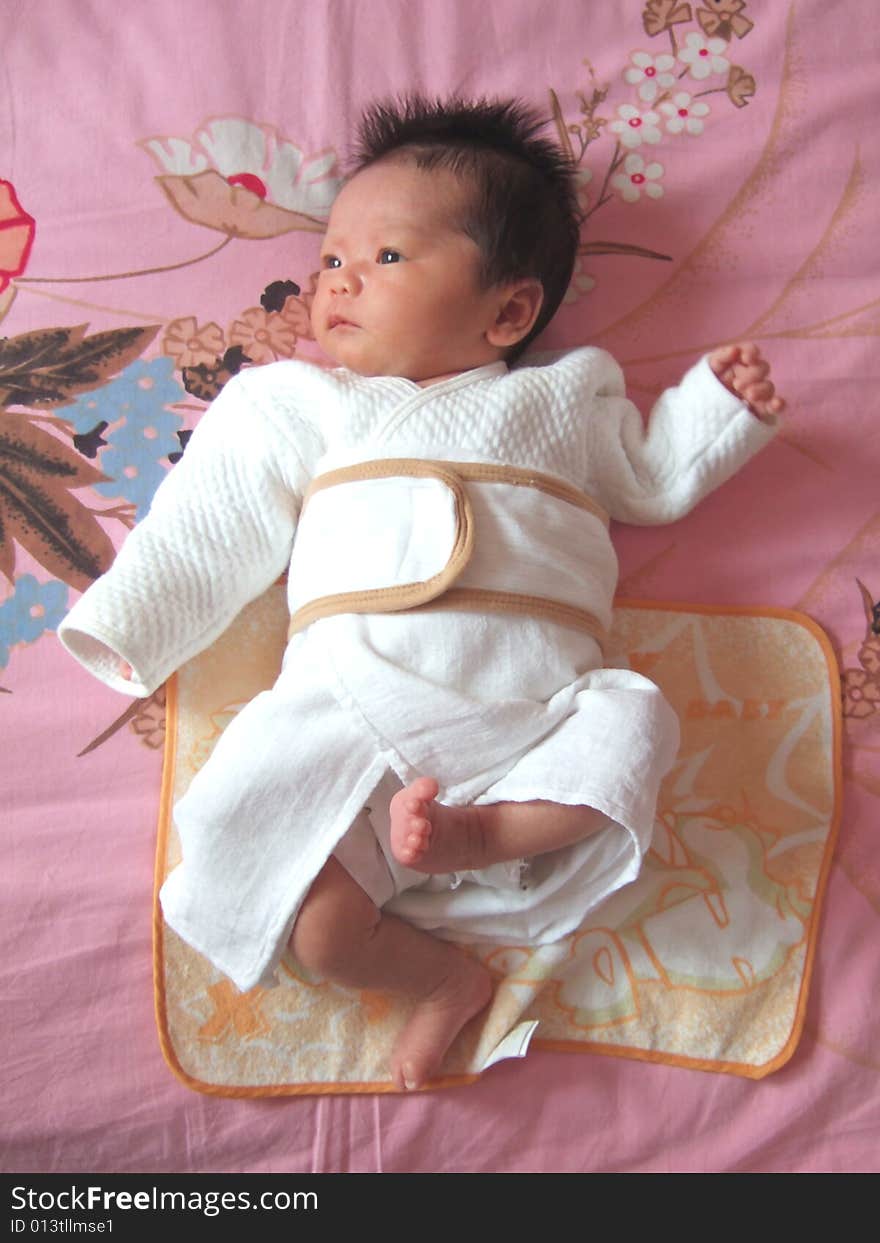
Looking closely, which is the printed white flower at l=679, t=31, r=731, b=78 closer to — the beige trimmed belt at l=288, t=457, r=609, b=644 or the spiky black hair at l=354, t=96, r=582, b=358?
the spiky black hair at l=354, t=96, r=582, b=358

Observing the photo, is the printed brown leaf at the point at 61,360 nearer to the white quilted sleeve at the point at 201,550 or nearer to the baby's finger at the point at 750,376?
the white quilted sleeve at the point at 201,550

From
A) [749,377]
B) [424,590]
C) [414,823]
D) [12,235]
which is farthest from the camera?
[12,235]

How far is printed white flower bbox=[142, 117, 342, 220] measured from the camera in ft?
4.63

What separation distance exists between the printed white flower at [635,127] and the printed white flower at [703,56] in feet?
0.27

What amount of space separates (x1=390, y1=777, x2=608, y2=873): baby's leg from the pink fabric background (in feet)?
0.98

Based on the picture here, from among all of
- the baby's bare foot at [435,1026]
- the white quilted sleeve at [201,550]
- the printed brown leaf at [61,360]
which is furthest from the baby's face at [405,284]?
the baby's bare foot at [435,1026]

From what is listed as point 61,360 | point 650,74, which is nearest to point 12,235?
point 61,360

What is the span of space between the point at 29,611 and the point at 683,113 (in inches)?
39.3

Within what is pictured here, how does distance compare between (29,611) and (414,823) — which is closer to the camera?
(414,823)

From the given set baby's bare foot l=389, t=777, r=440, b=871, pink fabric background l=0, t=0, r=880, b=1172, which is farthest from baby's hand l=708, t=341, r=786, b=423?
baby's bare foot l=389, t=777, r=440, b=871

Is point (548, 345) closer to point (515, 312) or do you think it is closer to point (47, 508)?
→ point (515, 312)

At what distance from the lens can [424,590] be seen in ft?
3.80

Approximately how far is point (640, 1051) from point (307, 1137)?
36 centimetres

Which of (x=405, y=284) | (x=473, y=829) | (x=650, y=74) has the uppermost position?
(x=650, y=74)
